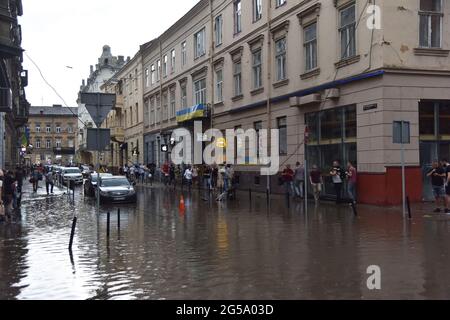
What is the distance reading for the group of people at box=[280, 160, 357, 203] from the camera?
20750 mm

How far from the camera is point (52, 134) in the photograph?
12450 centimetres

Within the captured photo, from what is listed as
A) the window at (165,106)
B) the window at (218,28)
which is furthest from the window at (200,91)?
the window at (165,106)

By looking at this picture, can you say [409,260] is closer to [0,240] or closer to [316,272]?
[316,272]

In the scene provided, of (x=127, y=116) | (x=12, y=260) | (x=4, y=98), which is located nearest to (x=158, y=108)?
(x=127, y=116)

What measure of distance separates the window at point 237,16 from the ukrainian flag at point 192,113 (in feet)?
20.7

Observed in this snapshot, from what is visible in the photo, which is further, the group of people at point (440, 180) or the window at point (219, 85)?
the window at point (219, 85)

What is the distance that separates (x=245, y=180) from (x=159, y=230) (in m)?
16.9

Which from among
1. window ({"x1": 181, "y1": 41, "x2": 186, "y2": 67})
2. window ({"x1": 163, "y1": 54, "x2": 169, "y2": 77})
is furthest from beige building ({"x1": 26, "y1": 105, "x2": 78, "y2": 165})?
window ({"x1": 181, "y1": 41, "x2": 186, "y2": 67})

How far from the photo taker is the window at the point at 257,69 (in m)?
29.8

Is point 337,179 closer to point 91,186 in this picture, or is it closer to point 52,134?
point 91,186

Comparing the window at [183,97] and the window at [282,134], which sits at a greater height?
the window at [183,97]

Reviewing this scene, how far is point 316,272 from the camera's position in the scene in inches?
347

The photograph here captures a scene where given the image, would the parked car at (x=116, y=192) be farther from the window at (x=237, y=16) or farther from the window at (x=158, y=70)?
the window at (x=158, y=70)
